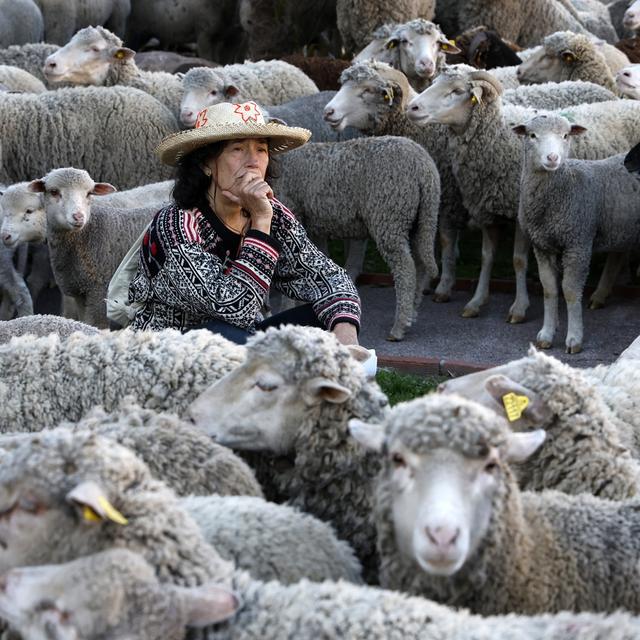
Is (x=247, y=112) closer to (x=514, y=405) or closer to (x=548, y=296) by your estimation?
(x=514, y=405)

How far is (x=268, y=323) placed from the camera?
4.74m

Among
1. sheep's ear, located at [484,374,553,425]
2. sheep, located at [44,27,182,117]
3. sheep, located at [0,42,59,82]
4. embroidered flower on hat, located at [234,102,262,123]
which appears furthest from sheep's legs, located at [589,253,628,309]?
sheep's ear, located at [484,374,553,425]

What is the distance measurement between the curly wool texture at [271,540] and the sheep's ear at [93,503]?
0.39 metres

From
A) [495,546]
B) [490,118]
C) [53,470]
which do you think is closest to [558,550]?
[495,546]

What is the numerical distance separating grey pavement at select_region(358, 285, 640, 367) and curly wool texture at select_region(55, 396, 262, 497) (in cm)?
425

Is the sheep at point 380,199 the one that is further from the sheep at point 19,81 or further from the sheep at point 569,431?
the sheep at point 569,431

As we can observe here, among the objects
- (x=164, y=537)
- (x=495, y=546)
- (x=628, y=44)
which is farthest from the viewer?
(x=628, y=44)

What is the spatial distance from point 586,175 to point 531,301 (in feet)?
4.14

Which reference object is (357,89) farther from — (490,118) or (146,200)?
(146,200)

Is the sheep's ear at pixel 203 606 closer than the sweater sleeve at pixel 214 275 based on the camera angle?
Yes

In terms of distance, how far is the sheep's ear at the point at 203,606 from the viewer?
8.21ft

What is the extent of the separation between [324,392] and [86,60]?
6787 mm

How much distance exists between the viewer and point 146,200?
789 cm

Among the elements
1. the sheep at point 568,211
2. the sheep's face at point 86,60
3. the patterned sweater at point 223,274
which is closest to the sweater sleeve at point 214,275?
the patterned sweater at point 223,274
